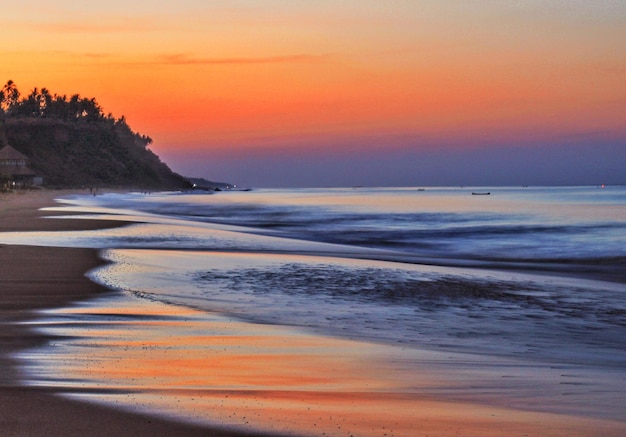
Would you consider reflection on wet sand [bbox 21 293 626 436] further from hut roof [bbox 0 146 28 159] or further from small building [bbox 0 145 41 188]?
hut roof [bbox 0 146 28 159]

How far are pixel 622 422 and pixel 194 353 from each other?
13.8 ft

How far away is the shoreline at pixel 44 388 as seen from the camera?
17.7 feet

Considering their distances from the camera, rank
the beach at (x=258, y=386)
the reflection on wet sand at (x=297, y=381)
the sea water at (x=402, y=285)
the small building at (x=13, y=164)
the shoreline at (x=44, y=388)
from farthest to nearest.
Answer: the small building at (x=13, y=164), the sea water at (x=402, y=285), the reflection on wet sand at (x=297, y=381), the beach at (x=258, y=386), the shoreline at (x=44, y=388)

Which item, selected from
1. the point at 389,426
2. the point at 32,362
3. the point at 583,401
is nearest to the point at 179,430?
the point at 389,426

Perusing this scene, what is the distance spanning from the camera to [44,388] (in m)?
6.46

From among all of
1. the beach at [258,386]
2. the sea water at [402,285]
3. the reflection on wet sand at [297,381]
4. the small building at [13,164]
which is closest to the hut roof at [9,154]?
the small building at [13,164]

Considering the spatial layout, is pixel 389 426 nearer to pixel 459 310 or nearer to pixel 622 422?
pixel 622 422

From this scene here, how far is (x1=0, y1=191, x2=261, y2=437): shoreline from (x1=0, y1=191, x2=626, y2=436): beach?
0.01 meters

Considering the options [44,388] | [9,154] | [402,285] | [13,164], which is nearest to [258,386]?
[44,388]

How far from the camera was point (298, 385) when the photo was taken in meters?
6.98

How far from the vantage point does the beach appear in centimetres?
563

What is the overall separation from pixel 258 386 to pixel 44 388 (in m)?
1.71

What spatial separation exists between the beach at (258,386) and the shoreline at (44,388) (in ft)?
0.05

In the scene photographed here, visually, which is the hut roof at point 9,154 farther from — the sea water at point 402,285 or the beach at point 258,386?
the beach at point 258,386
